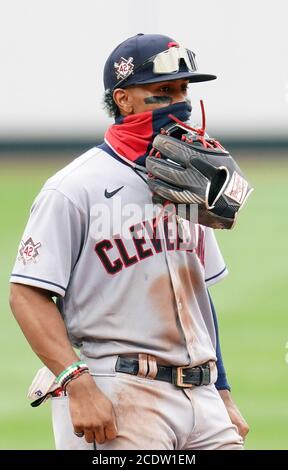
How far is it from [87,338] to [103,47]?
50.5ft

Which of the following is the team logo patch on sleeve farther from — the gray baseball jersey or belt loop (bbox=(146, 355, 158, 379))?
belt loop (bbox=(146, 355, 158, 379))

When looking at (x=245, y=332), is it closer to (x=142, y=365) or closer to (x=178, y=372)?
(x=178, y=372)

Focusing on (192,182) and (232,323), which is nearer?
(192,182)

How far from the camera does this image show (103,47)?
19250mm

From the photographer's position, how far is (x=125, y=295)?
4.21 metres

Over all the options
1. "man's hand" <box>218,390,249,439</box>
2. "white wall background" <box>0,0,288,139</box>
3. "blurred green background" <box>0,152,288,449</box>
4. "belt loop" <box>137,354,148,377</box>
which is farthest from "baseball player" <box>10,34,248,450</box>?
"white wall background" <box>0,0,288,139</box>

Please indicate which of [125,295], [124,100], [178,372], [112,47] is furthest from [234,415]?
[112,47]

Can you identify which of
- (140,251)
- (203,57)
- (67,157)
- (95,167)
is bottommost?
(67,157)

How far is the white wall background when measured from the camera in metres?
19.3

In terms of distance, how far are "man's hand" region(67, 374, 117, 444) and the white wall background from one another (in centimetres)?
1525

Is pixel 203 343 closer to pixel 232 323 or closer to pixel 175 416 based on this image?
pixel 175 416

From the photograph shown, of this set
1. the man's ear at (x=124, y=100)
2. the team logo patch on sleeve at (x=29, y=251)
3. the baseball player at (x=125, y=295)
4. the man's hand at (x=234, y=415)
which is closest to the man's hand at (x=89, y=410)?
the baseball player at (x=125, y=295)

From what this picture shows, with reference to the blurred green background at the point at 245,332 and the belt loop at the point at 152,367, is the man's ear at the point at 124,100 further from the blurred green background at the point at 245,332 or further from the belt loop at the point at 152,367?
the blurred green background at the point at 245,332

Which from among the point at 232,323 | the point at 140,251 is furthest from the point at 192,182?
the point at 232,323
